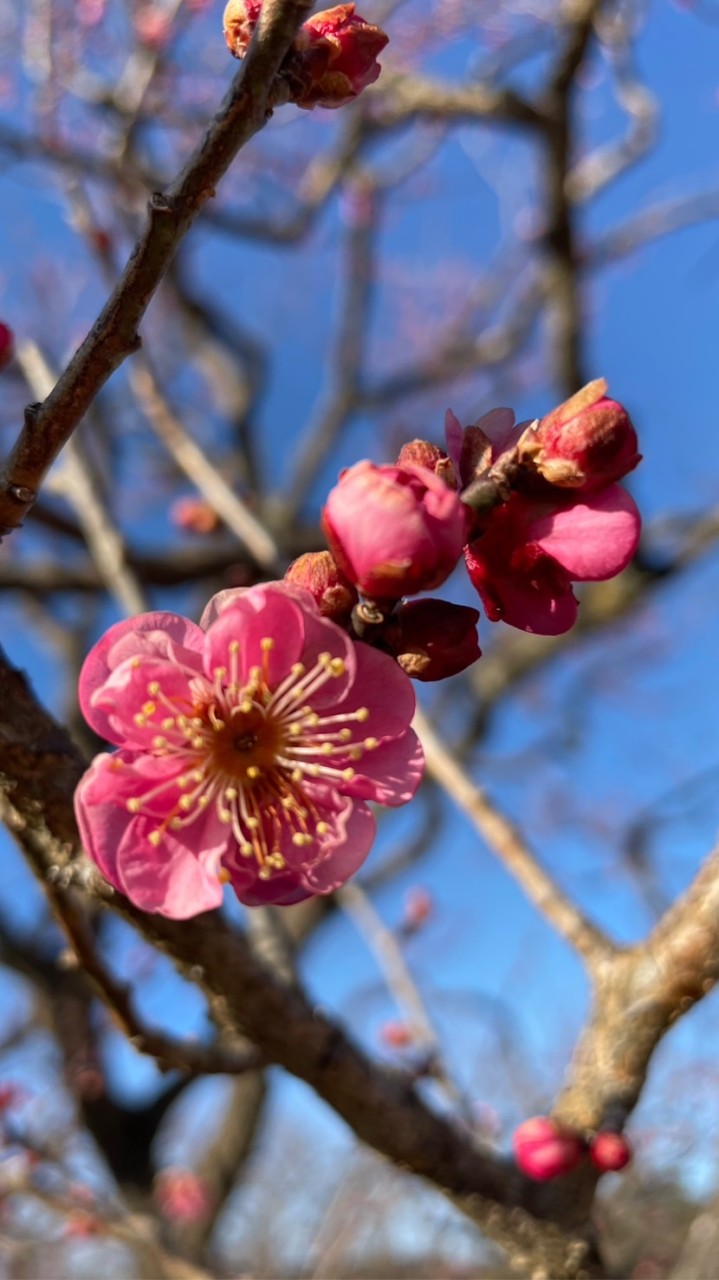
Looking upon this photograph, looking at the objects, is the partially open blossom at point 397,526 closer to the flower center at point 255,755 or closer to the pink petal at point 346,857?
the flower center at point 255,755

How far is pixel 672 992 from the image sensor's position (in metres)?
1.24

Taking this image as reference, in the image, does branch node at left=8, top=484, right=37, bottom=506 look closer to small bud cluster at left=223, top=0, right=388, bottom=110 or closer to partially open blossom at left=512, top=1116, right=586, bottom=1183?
small bud cluster at left=223, top=0, right=388, bottom=110

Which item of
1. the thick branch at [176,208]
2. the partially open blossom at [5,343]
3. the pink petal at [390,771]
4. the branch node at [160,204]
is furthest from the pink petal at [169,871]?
the partially open blossom at [5,343]

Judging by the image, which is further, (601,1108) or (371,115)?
(371,115)

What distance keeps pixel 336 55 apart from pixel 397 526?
0.46 metres

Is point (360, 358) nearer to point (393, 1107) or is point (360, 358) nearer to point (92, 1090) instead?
point (92, 1090)

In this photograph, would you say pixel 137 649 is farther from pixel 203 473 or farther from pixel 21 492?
Answer: pixel 203 473

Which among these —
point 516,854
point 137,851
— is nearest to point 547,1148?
point 516,854

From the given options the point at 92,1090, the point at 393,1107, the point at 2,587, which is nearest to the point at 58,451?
the point at 393,1107

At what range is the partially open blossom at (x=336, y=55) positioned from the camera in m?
0.75

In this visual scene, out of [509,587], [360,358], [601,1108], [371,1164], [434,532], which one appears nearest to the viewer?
[434,532]

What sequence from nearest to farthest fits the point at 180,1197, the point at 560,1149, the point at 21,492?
the point at 21,492 → the point at 560,1149 → the point at 180,1197

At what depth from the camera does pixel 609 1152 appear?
1.23 meters

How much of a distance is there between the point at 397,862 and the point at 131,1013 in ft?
17.4
